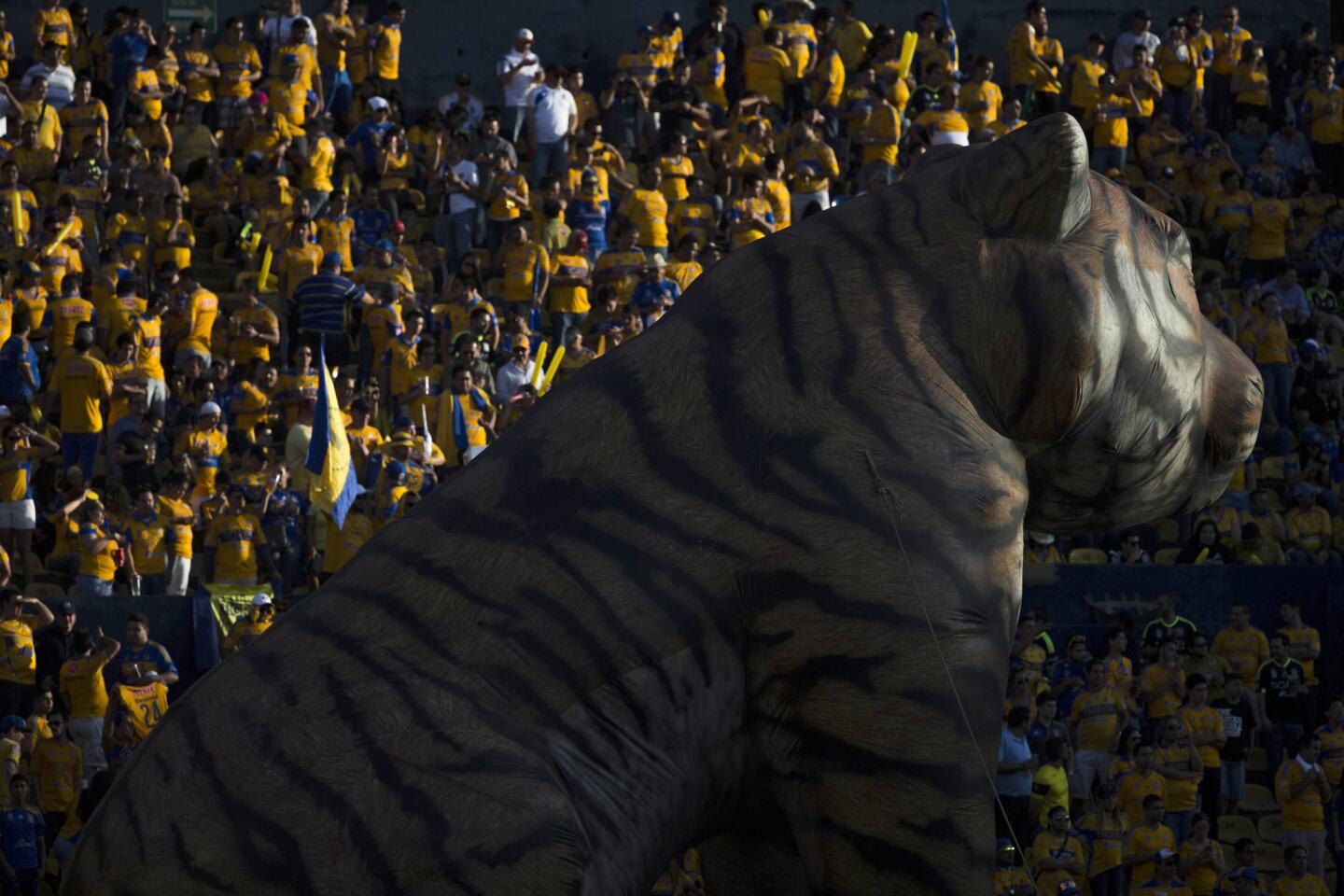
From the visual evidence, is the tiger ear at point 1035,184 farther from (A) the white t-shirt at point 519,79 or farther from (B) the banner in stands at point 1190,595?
(A) the white t-shirt at point 519,79

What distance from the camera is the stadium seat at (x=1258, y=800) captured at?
53.6 ft

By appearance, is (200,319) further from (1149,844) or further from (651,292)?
(1149,844)

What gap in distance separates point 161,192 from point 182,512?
4772 mm

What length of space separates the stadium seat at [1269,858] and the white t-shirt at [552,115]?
10.2 meters

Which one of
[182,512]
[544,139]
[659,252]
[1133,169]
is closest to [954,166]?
[182,512]

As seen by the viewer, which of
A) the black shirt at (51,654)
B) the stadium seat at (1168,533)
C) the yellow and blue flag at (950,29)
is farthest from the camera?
the yellow and blue flag at (950,29)

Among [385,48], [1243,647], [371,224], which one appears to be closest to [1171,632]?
[1243,647]

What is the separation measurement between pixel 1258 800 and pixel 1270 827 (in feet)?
1.36

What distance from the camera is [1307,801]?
15.5 metres

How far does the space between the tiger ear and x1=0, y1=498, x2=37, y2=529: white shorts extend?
14151mm

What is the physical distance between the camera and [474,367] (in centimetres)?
1780

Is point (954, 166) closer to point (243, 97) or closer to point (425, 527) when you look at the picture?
point (425, 527)

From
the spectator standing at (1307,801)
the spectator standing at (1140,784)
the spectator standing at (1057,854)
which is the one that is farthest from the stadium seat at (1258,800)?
the spectator standing at (1057,854)

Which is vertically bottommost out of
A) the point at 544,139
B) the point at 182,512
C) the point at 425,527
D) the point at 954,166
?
the point at 182,512
